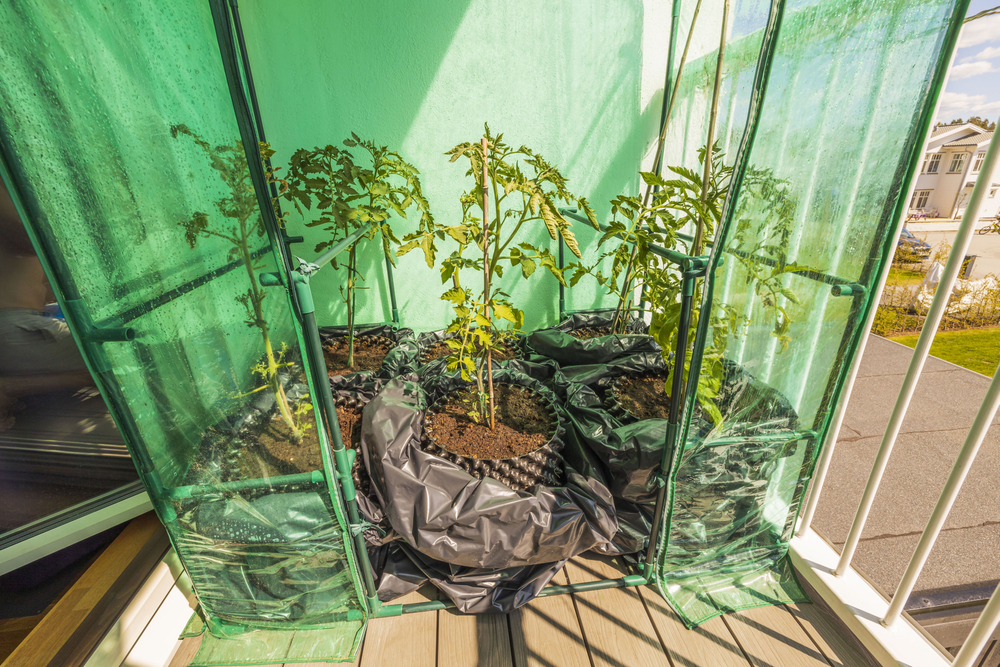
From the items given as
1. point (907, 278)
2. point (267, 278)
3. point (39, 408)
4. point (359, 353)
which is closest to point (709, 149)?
point (267, 278)

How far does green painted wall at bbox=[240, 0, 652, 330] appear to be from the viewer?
1.83 metres

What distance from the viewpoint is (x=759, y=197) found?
91cm

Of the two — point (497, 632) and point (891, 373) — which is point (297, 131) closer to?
point (497, 632)

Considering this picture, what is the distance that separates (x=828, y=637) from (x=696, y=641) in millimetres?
363

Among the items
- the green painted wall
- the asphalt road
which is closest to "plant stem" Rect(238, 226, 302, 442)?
the green painted wall

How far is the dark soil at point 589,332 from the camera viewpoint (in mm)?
2115

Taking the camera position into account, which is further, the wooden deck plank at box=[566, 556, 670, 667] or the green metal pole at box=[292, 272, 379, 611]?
the wooden deck plank at box=[566, 556, 670, 667]

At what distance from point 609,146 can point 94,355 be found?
2106 millimetres

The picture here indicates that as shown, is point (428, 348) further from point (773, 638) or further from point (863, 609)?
point (863, 609)

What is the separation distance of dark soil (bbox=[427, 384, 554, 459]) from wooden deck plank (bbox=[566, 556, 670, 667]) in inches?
17.4

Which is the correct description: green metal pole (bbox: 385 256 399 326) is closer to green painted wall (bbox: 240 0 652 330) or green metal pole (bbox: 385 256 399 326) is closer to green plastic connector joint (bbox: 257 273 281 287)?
green painted wall (bbox: 240 0 652 330)

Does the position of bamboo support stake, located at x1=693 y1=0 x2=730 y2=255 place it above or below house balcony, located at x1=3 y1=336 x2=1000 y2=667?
above

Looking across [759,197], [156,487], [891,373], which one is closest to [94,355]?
[156,487]

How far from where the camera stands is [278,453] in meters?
1.05
